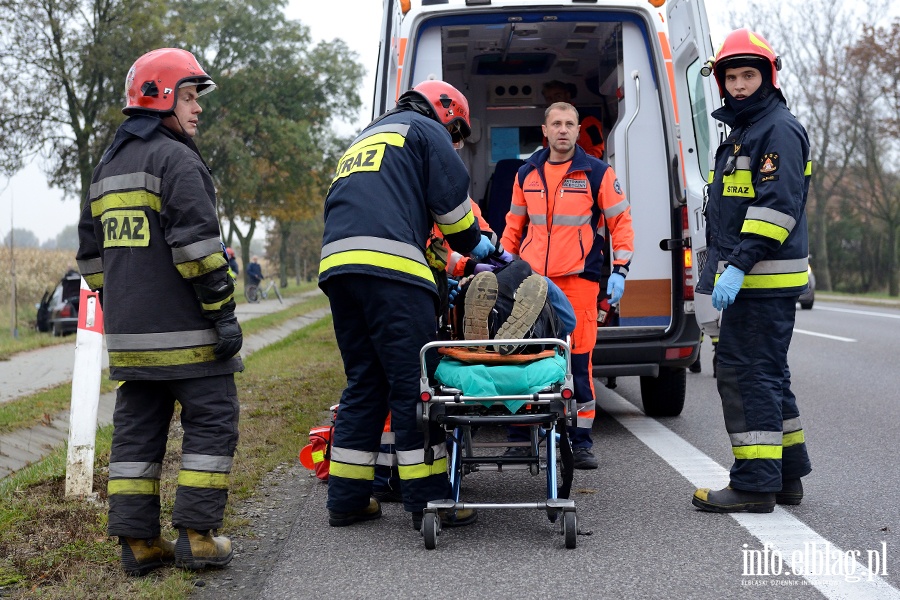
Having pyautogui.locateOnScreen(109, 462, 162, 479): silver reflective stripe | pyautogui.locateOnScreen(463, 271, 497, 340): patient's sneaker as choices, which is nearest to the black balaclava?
pyautogui.locateOnScreen(463, 271, 497, 340): patient's sneaker

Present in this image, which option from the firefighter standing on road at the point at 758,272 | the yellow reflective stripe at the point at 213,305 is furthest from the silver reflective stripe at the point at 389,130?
the firefighter standing on road at the point at 758,272

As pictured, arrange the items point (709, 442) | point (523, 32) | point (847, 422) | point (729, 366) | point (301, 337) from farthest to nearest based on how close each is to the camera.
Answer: point (301, 337) → point (523, 32) → point (847, 422) → point (709, 442) → point (729, 366)

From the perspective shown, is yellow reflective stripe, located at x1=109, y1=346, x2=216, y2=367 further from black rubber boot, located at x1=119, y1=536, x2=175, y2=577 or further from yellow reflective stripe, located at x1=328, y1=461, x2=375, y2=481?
yellow reflective stripe, located at x1=328, y1=461, x2=375, y2=481

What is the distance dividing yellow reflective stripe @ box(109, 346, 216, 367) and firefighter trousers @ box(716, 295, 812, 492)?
2.32 metres

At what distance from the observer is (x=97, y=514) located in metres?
4.51

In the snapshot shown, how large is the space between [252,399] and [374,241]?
15.1 ft

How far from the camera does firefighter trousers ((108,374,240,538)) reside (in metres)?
3.83

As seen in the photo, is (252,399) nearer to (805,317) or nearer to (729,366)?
(729,366)

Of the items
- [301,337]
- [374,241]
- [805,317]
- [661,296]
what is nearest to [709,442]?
[661,296]

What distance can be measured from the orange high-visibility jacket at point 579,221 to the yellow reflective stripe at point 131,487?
2.62 metres

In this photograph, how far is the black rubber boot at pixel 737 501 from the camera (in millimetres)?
4441

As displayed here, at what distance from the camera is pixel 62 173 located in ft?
65.1

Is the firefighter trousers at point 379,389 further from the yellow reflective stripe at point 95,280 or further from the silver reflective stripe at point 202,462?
the yellow reflective stripe at point 95,280

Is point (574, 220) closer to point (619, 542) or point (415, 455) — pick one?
point (415, 455)
